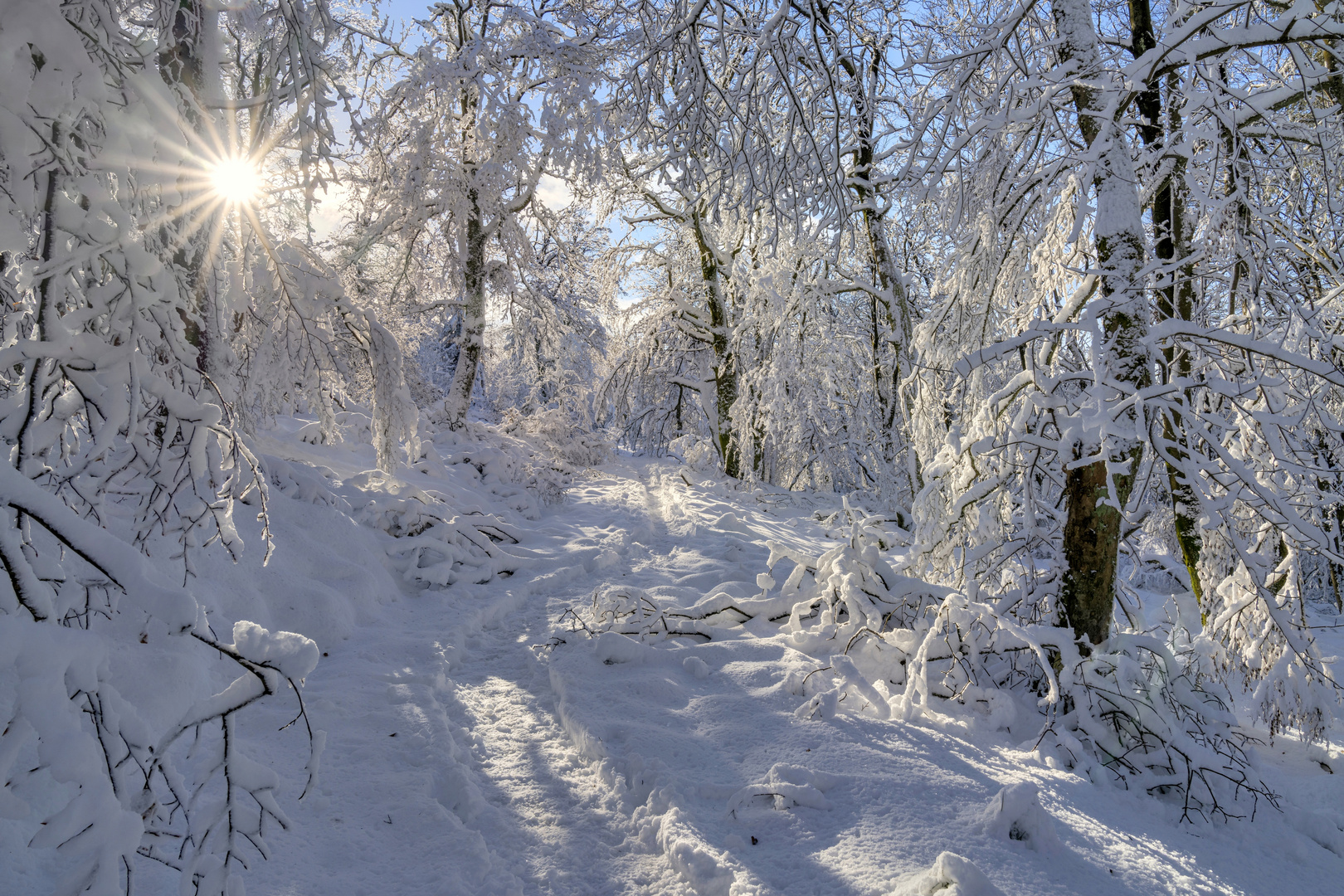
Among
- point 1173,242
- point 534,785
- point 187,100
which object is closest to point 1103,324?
point 1173,242

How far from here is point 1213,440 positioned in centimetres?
308

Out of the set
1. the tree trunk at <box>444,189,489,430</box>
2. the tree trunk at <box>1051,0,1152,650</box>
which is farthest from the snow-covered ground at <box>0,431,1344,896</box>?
the tree trunk at <box>444,189,489,430</box>

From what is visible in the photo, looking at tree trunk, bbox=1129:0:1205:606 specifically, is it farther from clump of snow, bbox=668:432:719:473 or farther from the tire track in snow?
clump of snow, bbox=668:432:719:473

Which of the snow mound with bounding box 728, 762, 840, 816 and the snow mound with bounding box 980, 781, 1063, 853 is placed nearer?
the snow mound with bounding box 980, 781, 1063, 853

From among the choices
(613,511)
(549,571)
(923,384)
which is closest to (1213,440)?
(923,384)

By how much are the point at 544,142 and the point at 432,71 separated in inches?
69.9

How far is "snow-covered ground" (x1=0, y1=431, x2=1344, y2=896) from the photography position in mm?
2115

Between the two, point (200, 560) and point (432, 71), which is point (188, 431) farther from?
point (432, 71)

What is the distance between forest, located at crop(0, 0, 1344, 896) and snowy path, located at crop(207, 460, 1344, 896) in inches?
1.8

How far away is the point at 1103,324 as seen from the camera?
11.1 ft

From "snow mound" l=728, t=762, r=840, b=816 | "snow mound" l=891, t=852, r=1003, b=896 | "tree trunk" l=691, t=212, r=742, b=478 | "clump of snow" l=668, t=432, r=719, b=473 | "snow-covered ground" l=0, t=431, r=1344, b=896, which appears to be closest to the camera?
"snow mound" l=891, t=852, r=1003, b=896

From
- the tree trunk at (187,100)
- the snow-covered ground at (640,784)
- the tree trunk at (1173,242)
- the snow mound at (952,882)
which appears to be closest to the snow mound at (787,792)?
the snow-covered ground at (640,784)

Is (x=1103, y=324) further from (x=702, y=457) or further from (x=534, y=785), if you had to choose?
(x=702, y=457)

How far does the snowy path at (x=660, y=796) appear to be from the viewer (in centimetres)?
212
